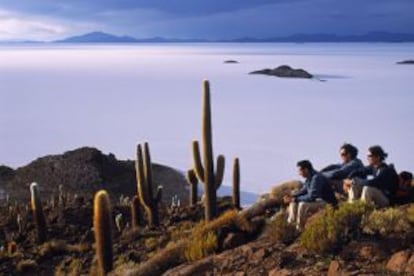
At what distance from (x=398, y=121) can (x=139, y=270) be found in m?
38.3

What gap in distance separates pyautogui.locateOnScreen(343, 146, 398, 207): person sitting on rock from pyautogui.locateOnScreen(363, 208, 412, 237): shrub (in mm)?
703

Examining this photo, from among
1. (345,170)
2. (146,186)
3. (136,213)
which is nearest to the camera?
(345,170)

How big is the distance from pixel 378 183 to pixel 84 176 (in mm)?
17346

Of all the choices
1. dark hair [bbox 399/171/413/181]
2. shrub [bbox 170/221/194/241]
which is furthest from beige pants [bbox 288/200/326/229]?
shrub [bbox 170/221/194/241]

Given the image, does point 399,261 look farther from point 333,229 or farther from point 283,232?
point 283,232

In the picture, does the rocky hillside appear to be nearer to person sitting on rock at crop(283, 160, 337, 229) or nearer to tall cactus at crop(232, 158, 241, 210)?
tall cactus at crop(232, 158, 241, 210)

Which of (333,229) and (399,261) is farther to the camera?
(333,229)

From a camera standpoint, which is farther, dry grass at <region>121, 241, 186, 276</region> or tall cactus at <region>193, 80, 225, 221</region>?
tall cactus at <region>193, 80, 225, 221</region>

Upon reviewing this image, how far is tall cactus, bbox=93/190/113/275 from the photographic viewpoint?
12109 mm

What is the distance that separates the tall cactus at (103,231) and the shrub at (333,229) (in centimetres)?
404

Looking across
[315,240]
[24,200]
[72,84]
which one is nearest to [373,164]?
[315,240]

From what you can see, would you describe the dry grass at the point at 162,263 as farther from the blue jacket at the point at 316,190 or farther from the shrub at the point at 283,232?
the blue jacket at the point at 316,190

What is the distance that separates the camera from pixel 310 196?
34.8 feet

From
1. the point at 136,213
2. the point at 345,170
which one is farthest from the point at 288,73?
the point at 345,170
